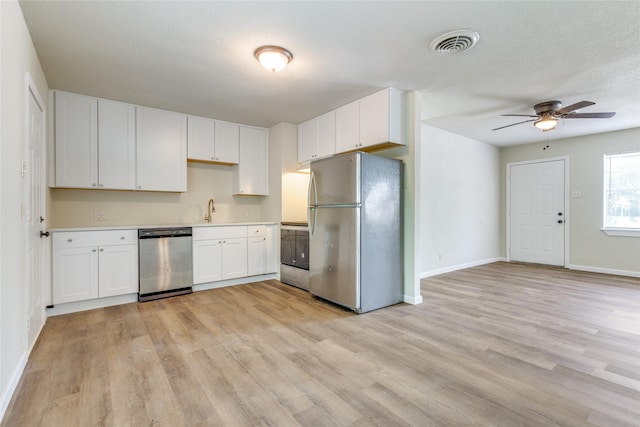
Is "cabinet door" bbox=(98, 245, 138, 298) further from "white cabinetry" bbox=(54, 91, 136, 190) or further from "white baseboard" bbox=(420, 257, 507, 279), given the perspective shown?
"white baseboard" bbox=(420, 257, 507, 279)

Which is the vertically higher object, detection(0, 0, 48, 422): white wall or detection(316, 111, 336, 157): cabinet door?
detection(316, 111, 336, 157): cabinet door

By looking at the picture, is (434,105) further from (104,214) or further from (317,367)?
(104,214)

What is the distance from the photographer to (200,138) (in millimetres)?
4367

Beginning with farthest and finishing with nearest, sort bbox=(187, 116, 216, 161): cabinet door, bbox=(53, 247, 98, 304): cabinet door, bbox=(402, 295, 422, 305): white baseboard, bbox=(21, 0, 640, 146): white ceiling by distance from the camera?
1. bbox=(187, 116, 216, 161): cabinet door
2. bbox=(402, 295, 422, 305): white baseboard
3. bbox=(53, 247, 98, 304): cabinet door
4. bbox=(21, 0, 640, 146): white ceiling

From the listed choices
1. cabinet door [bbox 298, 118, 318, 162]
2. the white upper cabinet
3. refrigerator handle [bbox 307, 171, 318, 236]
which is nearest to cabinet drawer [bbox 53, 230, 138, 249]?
refrigerator handle [bbox 307, 171, 318, 236]

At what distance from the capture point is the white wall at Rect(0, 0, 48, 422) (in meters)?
1.68

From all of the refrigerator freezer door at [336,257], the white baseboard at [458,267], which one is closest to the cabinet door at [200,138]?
the refrigerator freezer door at [336,257]

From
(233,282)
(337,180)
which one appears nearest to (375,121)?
(337,180)

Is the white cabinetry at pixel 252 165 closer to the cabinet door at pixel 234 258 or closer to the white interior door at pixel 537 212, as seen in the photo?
the cabinet door at pixel 234 258

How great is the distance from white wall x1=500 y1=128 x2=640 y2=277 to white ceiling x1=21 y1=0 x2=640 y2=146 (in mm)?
1479

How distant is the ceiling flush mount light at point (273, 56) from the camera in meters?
2.50

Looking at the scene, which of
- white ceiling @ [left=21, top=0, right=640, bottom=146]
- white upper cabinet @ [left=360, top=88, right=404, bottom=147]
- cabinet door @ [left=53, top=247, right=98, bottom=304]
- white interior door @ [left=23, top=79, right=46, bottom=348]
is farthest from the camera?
white upper cabinet @ [left=360, top=88, right=404, bottom=147]

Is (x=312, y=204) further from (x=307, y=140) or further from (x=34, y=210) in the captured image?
(x=34, y=210)

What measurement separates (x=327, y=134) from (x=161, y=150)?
2.26m
